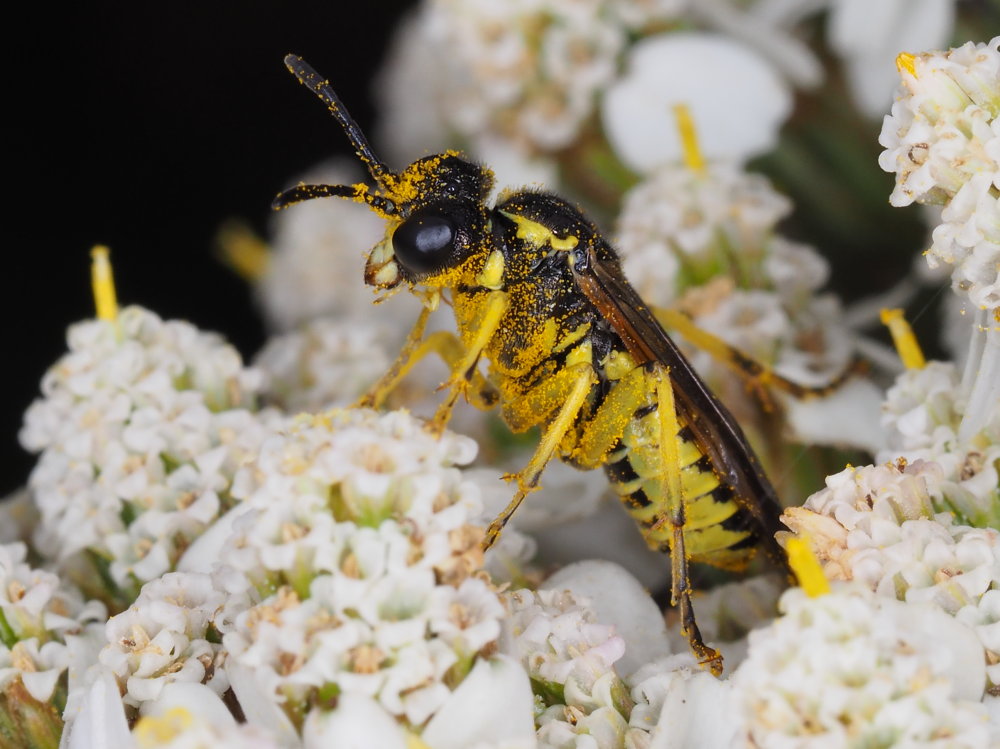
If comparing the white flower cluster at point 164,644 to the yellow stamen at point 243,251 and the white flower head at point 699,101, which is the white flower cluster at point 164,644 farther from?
the yellow stamen at point 243,251

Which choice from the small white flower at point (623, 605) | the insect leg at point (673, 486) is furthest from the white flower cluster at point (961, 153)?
the small white flower at point (623, 605)

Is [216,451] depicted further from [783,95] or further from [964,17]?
[964,17]

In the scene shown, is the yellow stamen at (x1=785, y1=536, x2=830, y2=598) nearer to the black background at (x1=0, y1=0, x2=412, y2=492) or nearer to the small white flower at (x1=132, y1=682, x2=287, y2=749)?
the small white flower at (x1=132, y1=682, x2=287, y2=749)

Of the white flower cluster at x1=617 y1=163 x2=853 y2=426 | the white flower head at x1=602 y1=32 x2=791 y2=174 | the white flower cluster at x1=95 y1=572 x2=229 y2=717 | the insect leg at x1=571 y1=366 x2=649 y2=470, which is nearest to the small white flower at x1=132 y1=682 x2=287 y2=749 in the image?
the white flower cluster at x1=95 y1=572 x2=229 y2=717

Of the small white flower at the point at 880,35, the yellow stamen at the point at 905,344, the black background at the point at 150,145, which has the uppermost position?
the black background at the point at 150,145

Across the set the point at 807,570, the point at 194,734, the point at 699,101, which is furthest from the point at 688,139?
the point at 194,734

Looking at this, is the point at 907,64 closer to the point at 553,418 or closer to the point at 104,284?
the point at 553,418
